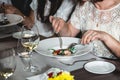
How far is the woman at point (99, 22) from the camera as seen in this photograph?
145cm

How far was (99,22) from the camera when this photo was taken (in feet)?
5.02

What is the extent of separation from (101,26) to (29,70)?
1.91 feet

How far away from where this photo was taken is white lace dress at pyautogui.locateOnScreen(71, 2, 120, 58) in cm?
148

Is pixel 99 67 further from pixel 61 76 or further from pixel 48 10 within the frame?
pixel 48 10

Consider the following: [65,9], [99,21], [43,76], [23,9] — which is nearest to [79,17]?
[99,21]

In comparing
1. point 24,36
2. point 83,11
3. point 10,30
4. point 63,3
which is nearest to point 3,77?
point 24,36

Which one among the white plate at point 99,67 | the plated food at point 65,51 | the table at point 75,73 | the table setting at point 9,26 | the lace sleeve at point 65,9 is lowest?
the table at point 75,73

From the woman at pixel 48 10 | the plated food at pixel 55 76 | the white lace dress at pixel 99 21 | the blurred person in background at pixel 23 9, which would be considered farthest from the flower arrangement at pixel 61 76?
the blurred person in background at pixel 23 9

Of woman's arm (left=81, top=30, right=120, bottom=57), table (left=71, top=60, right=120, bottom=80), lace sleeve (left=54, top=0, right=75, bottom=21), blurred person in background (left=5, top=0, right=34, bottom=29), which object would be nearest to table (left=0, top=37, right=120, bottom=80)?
table (left=71, top=60, right=120, bottom=80)

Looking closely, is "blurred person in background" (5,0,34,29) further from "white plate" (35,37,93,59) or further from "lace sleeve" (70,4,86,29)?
"white plate" (35,37,93,59)

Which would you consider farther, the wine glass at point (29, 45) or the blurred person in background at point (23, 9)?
the blurred person in background at point (23, 9)

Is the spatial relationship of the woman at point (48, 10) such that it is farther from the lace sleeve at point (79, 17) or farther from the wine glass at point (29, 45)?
the wine glass at point (29, 45)

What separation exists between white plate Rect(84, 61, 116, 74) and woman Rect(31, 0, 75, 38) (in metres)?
0.93

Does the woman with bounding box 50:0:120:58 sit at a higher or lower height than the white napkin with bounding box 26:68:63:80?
higher
